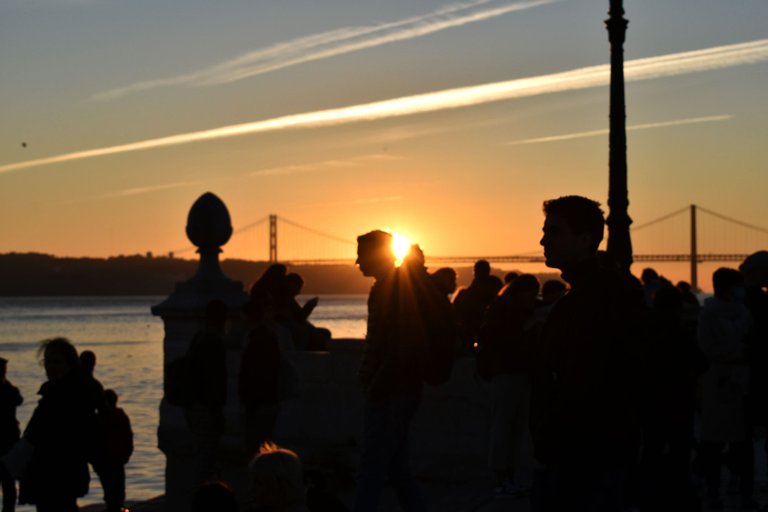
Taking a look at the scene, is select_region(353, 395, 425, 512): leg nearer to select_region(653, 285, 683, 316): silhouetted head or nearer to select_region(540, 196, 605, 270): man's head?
select_region(653, 285, 683, 316): silhouetted head

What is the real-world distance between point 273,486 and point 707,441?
5.05 meters

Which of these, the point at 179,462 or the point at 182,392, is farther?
the point at 179,462

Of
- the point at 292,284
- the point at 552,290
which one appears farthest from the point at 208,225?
the point at 552,290

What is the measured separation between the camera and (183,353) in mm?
10578

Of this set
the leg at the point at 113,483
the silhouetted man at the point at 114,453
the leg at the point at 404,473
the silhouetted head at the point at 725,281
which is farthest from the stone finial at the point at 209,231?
the leg at the point at 404,473

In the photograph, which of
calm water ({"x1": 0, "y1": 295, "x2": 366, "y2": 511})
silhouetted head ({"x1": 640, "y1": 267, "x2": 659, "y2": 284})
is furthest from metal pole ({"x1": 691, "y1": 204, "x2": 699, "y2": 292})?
silhouetted head ({"x1": 640, "y1": 267, "x2": 659, "y2": 284})

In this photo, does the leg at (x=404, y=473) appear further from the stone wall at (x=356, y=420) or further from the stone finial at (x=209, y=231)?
the stone finial at (x=209, y=231)

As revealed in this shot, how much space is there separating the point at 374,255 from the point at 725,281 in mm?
2646

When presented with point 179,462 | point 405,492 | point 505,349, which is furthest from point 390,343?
point 179,462

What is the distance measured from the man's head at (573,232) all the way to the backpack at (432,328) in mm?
2388

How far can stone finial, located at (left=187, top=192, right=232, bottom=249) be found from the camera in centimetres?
1106

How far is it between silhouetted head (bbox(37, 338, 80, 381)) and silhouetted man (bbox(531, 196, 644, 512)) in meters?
3.35

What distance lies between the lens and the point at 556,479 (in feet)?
13.5

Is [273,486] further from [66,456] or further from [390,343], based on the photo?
[66,456]
